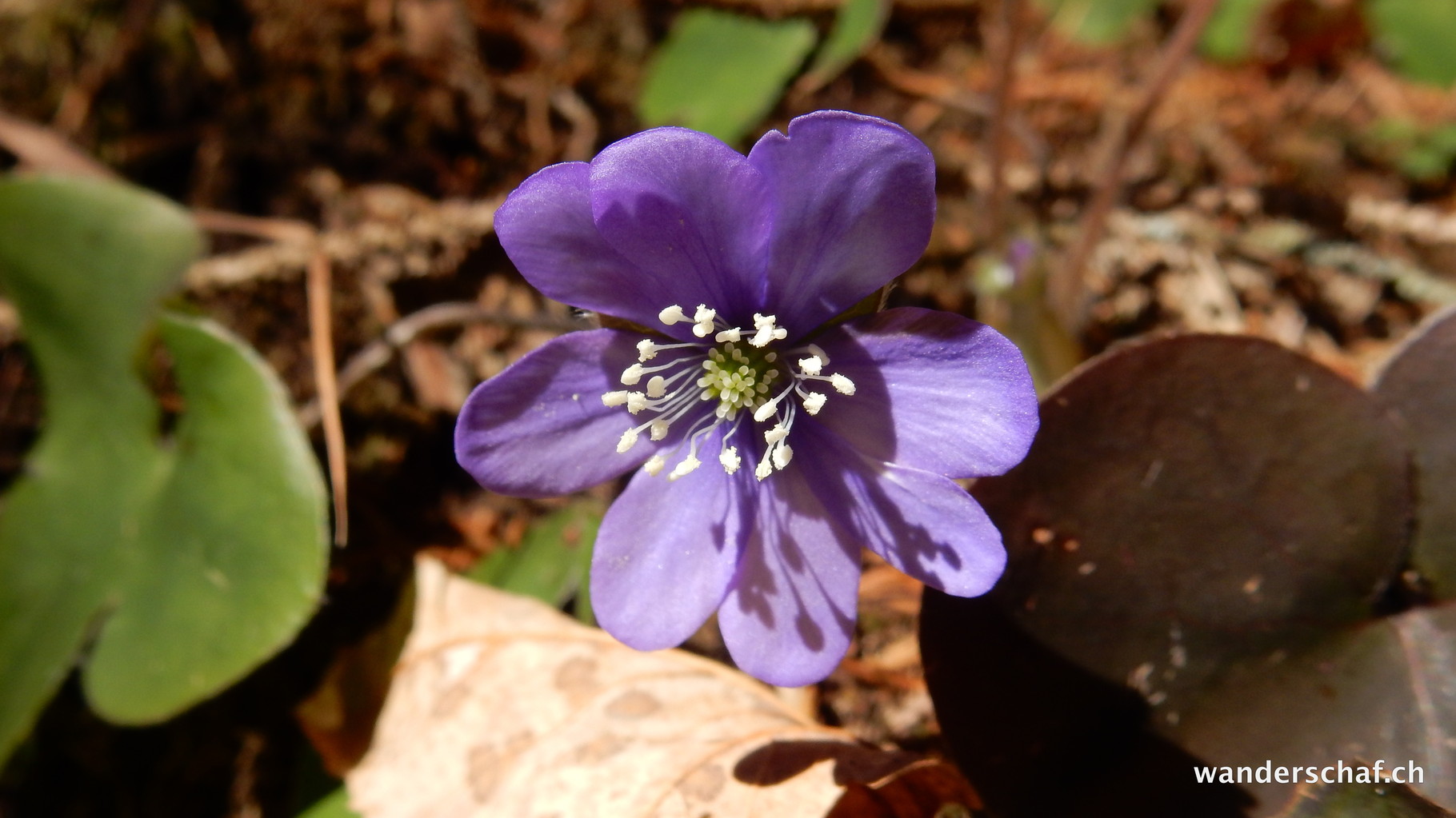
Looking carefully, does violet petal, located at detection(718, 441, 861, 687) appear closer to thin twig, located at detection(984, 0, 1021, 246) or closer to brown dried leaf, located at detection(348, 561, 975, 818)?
brown dried leaf, located at detection(348, 561, 975, 818)

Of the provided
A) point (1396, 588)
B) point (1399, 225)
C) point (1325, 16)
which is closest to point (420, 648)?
point (1396, 588)

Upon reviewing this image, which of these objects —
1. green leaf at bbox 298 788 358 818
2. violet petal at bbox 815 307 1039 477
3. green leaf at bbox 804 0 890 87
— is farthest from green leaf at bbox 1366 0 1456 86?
green leaf at bbox 298 788 358 818

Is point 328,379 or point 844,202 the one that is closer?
point 844,202

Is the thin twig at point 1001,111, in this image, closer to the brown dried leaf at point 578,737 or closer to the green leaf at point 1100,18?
the green leaf at point 1100,18

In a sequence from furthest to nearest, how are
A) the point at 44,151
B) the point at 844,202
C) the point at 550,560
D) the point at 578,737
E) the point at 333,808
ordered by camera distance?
the point at 44,151 → the point at 550,560 → the point at 333,808 → the point at 578,737 → the point at 844,202

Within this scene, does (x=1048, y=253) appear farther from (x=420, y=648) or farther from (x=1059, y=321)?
(x=420, y=648)

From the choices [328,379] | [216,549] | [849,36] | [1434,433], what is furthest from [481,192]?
[1434,433]

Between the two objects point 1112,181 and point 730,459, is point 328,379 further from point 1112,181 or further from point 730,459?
point 1112,181
